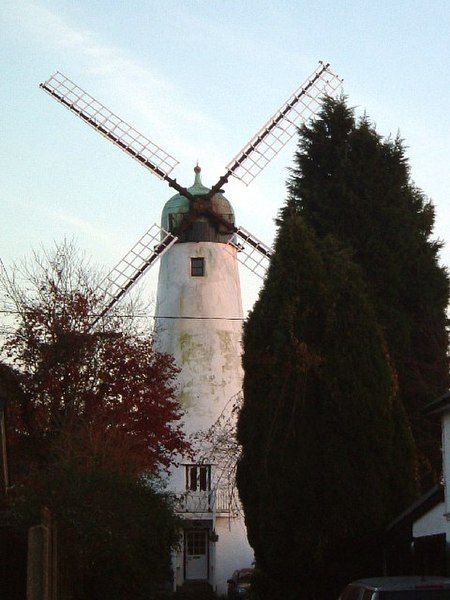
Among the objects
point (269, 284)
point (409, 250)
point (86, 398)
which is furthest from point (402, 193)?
point (86, 398)

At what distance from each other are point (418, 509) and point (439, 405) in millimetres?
2345

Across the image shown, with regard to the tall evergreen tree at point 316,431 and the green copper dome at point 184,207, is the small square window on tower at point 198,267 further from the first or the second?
the tall evergreen tree at point 316,431

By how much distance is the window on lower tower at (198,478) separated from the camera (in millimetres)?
44625

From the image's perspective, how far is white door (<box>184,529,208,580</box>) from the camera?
44406 millimetres

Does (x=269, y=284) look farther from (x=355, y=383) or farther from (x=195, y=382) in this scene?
(x=195, y=382)

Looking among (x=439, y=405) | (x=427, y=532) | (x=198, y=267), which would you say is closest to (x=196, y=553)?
(x=198, y=267)

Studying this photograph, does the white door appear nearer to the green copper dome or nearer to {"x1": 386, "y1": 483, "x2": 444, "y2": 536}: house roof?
the green copper dome

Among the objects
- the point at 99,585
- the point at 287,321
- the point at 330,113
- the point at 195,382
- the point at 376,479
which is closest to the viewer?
the point at 99,585

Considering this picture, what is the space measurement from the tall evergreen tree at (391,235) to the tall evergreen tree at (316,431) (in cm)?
420

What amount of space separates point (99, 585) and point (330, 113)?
17.5m

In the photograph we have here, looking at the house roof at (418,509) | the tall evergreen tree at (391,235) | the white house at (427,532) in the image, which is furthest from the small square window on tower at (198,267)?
the house roof at (418,509)

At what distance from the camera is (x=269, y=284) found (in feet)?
87.3

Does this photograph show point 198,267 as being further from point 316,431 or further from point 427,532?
point 427,532

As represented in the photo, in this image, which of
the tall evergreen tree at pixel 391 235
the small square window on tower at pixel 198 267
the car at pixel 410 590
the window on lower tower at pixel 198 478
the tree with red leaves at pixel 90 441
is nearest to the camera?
the car at pixel 410 590
